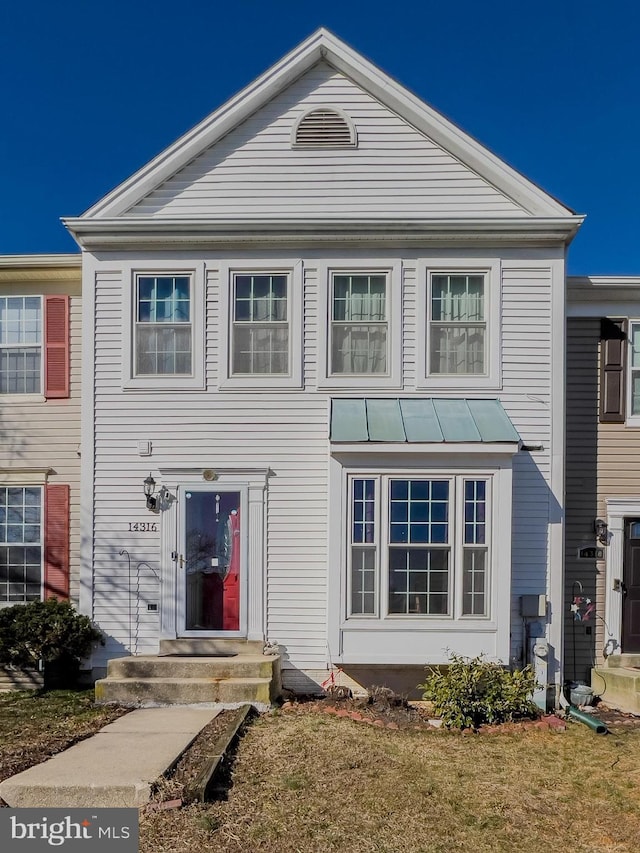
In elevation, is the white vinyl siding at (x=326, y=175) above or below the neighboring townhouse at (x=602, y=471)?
above

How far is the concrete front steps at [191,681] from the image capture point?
6914 millimetres

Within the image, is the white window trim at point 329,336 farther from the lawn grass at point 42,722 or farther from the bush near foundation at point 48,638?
the lawn grass at point 42,722

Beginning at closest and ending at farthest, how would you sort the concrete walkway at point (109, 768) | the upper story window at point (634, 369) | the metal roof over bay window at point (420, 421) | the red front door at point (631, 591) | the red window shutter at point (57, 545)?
the concrete walkway at point (109, 768) → the metal roof over bay window at point (420, 421) → the red front door at point (631, 591) → the red window shutter at point (57, 545) → the upper story window at point (634, 369)

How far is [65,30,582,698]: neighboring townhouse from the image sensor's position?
25.8 ft

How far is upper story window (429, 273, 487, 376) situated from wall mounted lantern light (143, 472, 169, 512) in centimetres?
393

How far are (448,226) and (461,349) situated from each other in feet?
5.27

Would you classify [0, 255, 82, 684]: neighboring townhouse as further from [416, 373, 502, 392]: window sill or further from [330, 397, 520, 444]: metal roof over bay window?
[416, 373, 502, 392]: window sill

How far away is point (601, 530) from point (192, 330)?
6303mm

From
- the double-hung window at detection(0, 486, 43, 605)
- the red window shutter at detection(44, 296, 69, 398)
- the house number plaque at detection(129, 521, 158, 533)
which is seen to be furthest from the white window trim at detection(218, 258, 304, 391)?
the double-hung window at detection(0, 486, 43, 605)

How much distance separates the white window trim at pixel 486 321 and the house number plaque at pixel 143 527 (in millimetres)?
3972

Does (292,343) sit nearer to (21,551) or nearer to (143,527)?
(143,527)

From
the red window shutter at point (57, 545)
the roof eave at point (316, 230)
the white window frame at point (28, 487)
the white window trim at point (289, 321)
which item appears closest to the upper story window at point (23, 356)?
the white window frame at point (28, 487)

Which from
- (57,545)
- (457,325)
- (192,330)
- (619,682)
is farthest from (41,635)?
(619,682)

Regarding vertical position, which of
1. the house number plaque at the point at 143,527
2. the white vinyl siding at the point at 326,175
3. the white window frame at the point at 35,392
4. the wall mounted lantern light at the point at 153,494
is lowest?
the house number plaque at the point at 143,527
